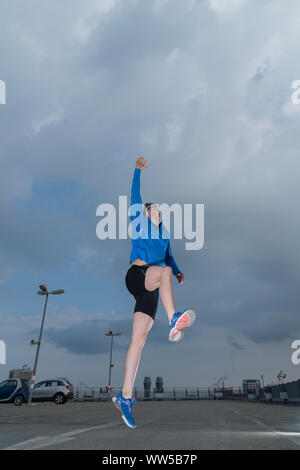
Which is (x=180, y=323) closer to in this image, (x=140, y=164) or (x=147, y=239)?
(x=147, y=239)

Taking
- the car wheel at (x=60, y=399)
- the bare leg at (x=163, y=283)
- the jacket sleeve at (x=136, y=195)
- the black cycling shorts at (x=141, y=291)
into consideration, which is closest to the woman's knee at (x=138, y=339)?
the black cycling shorts at (x=141, y=291)

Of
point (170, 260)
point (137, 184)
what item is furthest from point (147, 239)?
point (137, 184)

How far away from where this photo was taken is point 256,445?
8.54ft

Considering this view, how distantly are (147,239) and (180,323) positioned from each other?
2.97ft

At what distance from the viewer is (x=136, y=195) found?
365 cm

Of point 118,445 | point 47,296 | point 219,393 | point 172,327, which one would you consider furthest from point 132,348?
point 219,393

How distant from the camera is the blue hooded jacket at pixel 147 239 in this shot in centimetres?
340

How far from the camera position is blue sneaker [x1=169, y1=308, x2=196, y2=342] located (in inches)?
113

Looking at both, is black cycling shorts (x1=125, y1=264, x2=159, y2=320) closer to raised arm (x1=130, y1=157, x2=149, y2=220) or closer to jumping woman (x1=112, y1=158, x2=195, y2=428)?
jumping woman (x1=112, y1=158, x2=195, y2=428)

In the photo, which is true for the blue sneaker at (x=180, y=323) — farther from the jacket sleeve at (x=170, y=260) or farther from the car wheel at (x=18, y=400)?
the car wheel at (x=18, y=400)

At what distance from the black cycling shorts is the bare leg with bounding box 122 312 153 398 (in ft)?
0.20

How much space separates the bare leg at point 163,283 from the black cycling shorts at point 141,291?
0.07 metres
